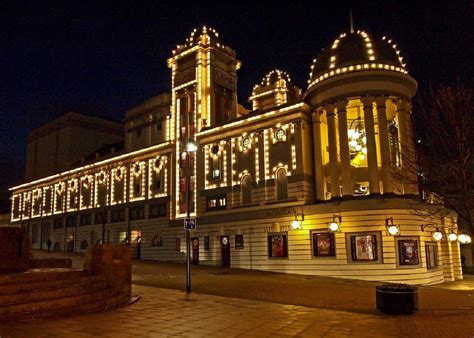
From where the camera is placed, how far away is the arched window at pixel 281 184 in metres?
34.1

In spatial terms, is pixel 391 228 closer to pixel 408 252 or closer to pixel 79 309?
pixel 408 252

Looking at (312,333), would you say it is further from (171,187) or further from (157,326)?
(171,187)

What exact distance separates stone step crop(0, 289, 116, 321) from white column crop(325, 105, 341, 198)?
67.7 feet

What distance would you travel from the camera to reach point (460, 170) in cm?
1680

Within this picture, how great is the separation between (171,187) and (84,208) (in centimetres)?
1669

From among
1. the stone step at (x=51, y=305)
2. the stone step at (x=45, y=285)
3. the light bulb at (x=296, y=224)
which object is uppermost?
the light bulb at (x=296, y=224)

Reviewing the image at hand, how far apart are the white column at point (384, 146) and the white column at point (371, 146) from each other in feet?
1.71

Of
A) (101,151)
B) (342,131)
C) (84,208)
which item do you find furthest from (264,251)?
(101,151)

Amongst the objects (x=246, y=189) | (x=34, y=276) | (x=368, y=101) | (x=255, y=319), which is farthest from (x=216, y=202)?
(x=34, y=276)

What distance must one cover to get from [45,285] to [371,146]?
78.6 feet

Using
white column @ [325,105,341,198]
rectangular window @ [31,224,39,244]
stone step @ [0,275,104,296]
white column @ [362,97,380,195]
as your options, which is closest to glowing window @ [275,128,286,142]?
white column @ [325,105,341,198]

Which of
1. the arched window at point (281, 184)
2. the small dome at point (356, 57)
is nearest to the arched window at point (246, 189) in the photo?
the arched window at point (281, 184)

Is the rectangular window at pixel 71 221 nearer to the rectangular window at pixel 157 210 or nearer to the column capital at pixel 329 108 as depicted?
the rectangular window at pixel 157 210

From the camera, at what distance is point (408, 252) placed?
2816 centimetres
